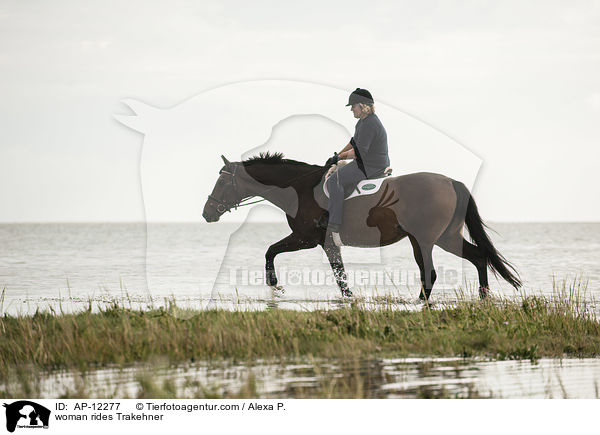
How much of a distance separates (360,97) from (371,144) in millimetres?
634

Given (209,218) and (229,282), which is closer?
(209,218)

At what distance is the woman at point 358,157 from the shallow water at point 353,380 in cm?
331

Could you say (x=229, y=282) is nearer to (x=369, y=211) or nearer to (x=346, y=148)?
(x=369, y=211)

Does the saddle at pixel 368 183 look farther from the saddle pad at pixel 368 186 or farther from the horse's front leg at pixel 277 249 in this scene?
Answer: the horse's front leg at pixel 277 249

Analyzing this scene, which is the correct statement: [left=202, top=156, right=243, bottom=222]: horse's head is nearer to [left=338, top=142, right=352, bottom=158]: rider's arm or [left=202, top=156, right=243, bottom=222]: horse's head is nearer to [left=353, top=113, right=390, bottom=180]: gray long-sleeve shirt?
[left=338, top=142, right=352, bottom=158]: rider's arm

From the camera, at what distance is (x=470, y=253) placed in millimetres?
8766

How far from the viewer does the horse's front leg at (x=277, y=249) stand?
8680 millimetres

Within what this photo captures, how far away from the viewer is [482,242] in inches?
343

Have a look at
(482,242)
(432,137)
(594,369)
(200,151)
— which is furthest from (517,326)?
(200,151)

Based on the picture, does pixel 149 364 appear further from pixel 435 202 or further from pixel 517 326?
pixel 435 202
